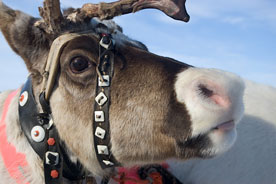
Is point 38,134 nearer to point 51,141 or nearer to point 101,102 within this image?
point 51,141

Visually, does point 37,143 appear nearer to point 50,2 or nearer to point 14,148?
point 14,148

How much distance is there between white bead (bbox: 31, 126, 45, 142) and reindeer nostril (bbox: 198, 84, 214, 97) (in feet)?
5.27

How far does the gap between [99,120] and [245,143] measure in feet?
6.27

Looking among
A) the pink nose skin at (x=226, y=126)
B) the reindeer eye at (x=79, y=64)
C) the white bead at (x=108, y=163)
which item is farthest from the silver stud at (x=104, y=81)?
the pink nose skin at (x=226, y=126)

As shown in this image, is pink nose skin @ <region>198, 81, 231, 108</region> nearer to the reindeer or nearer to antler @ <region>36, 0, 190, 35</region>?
the reindeer

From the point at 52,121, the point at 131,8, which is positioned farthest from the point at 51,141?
the point at 131,8

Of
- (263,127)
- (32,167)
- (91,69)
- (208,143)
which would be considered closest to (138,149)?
(208,143)

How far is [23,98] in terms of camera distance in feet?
11.0

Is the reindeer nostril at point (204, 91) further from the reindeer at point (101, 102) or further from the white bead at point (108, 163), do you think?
the white bead at point (108, 163)

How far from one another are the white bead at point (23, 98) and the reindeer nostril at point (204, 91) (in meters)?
1.82

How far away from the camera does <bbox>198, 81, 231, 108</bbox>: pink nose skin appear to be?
2520 mm

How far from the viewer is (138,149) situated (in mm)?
2914

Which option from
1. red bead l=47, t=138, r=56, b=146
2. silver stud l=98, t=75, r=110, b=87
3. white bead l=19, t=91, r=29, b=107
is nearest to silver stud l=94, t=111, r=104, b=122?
silver stud l=98, t=75, r=110, b=87

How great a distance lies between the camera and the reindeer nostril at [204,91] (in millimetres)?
2545
